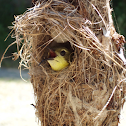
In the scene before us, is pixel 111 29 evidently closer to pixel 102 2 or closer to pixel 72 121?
pixel 102 2

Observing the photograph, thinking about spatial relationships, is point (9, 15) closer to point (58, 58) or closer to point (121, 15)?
point (121, 15)

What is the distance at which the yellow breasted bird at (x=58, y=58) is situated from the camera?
72.0 inches

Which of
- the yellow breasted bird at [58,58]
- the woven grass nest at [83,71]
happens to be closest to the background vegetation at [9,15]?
the yellow breasted bird at [58,58]

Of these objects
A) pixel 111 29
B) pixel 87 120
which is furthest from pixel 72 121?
pixel 111 29

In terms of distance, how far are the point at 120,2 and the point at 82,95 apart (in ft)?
18.7

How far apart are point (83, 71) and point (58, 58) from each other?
315 millimetres

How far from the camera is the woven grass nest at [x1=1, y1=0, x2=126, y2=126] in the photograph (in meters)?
1.57

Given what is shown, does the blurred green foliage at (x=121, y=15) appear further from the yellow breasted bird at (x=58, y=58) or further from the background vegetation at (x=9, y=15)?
the yellow breasted bird at (x=58, y=58)

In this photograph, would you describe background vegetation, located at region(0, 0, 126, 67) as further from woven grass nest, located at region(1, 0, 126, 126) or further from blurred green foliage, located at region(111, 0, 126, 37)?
woven grass nest, located at region(1, 0, 126, 126)

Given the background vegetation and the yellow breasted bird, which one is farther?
the background vegetation

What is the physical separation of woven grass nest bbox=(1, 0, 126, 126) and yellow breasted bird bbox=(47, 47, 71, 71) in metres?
0.11

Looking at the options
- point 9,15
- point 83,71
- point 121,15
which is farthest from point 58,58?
point 9,15

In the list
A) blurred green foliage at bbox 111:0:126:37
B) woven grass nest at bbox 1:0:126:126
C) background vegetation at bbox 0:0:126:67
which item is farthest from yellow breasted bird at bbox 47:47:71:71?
background vegetation at bbox 0:0:126:67

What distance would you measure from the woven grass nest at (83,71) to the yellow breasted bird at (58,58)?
4.2 inches
